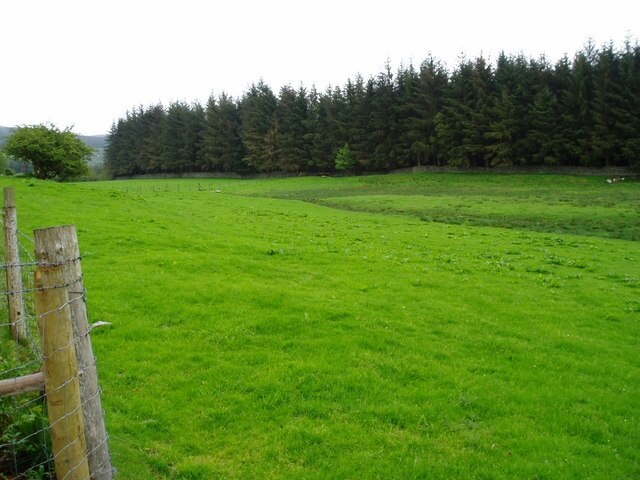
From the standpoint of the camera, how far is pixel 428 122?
8788cm

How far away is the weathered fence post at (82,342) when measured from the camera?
14.6 ft

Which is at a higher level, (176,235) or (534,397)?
(176,235)

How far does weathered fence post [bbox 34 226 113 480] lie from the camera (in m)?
4.45

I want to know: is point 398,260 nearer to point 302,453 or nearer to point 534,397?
point 534,397

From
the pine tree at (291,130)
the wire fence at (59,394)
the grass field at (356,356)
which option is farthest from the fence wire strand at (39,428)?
the pine tree at (291,130)

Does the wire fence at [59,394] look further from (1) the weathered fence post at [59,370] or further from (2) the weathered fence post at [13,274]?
(2) the weathered fence post at [13,274]

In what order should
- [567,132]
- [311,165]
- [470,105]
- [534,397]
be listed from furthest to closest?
[311,165] → [470,105] → [567,132] → [534,397]

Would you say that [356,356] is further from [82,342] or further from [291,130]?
[291,130]

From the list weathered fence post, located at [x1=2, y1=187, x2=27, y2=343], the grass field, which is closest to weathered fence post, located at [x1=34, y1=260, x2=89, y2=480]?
the grass field

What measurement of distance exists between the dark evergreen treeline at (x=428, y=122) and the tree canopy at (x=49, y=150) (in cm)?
5369

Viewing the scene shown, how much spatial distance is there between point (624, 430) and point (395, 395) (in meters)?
3.52

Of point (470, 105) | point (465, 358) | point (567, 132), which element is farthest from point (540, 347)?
point (470, 105)

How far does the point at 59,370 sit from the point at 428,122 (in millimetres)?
88713

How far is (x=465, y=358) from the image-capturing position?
1017cm
